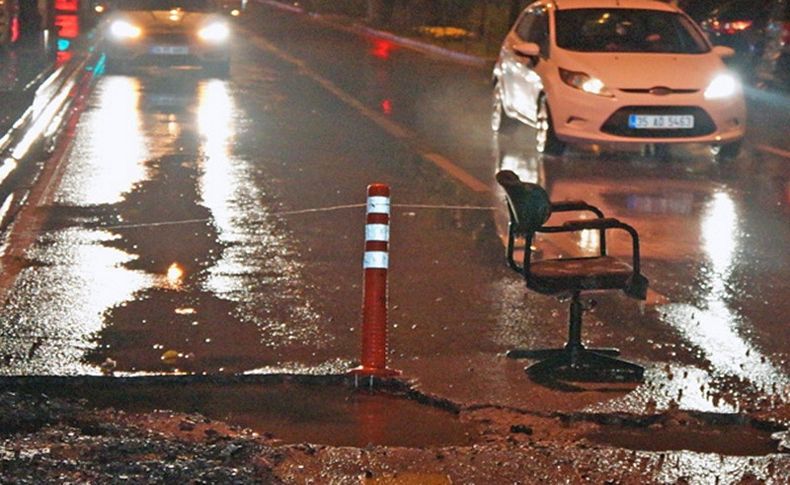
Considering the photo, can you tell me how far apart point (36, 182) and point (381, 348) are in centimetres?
734

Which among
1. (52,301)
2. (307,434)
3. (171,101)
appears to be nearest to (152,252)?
(52,301)

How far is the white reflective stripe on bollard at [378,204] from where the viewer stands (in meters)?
7.50

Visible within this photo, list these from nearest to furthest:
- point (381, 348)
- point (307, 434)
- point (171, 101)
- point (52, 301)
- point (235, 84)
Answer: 1. point (307, 434)
2. point (381, 348)
3. point (52, 301)
4. point (171, 101)
5. point (235, 84)

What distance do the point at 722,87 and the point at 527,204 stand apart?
28.0ft

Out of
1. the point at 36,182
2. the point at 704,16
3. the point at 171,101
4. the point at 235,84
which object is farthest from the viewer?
the point at 704,16

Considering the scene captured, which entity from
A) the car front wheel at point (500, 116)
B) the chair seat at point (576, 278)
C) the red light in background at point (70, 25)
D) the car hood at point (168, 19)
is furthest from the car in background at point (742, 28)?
the red light in background at point (70, 25)

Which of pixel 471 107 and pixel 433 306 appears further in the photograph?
pixel 471 107

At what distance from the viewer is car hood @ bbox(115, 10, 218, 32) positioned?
26.8 m

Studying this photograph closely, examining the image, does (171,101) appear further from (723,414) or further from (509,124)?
(723,414)

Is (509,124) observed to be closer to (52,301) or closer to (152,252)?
(152,252)

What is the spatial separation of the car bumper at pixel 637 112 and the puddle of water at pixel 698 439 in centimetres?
878

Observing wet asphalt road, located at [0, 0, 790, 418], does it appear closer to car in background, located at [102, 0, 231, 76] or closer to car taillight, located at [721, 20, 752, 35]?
car in background, located at [102, 0, 231, 76]

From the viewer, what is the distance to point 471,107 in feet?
71.8

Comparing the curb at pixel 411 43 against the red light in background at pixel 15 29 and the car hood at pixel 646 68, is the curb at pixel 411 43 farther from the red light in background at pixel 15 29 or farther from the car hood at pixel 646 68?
the car hood at pixel 646 68
